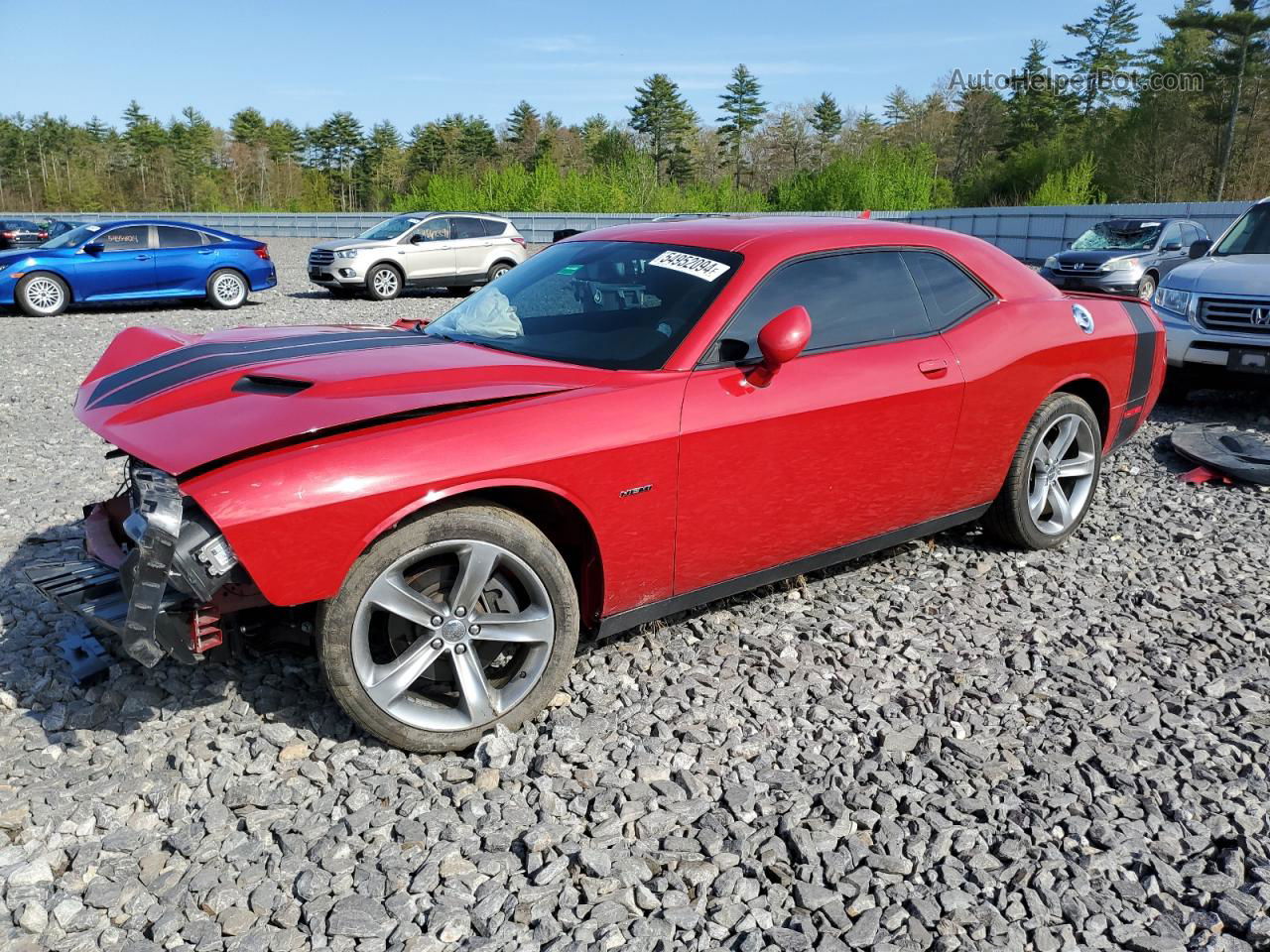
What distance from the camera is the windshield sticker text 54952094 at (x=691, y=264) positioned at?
3715 millimetres

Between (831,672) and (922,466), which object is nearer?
(831,672)

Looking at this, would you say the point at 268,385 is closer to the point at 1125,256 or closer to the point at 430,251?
the point at 430,251

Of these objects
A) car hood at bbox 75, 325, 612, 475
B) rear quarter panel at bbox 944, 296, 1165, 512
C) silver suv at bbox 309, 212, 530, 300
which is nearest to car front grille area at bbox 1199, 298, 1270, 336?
rear quarter panel at bbox 944, 296, 1165, 512

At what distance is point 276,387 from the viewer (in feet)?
10.3

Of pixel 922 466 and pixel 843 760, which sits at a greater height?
pixel 922 466

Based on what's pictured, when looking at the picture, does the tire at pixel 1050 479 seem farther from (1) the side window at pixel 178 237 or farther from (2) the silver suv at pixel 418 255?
(1) the side window at pixel 178 237

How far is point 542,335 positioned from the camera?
3818 millimetres

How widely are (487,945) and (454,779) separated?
0.72m

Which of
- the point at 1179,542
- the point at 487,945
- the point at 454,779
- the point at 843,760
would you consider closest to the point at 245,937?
the point at 487,945

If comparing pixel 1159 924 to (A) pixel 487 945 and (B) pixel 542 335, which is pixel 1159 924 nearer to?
(A) pixel 487 945

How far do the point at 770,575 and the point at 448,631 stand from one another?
1.34 meters

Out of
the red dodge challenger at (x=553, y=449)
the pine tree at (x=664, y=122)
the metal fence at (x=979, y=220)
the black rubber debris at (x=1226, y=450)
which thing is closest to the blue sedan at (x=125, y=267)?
the metal fence at (x=979, y=220)

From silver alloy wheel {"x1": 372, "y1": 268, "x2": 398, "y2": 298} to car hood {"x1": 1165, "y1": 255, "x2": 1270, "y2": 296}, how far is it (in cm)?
1331

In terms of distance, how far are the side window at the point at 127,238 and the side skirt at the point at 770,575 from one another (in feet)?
47.9
